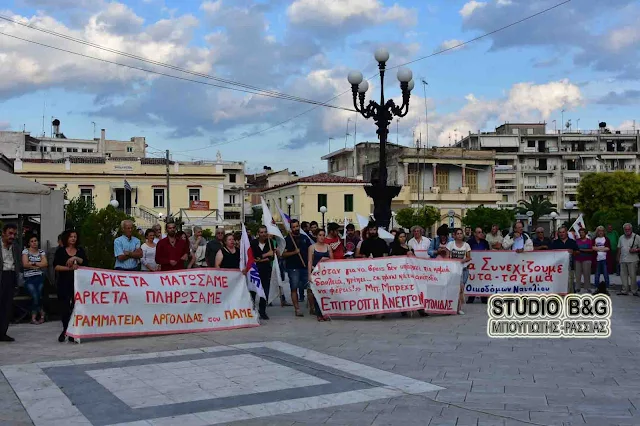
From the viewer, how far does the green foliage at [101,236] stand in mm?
17016

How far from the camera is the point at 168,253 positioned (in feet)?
38.9

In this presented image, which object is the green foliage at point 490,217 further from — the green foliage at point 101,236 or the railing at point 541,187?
the green foliage at point 101,236

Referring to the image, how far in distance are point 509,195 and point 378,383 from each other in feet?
291

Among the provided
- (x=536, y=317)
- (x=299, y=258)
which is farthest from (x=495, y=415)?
(x=299, y=258)

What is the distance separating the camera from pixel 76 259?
10.4 metres

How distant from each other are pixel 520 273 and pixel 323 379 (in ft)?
28.7

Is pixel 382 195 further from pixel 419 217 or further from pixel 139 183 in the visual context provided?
pixel 139 183

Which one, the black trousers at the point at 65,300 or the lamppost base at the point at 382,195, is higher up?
the lamppost base at the point at 382,195

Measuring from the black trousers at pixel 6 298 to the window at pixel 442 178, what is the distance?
59.6 m

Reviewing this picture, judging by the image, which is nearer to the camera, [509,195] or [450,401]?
[450,401]

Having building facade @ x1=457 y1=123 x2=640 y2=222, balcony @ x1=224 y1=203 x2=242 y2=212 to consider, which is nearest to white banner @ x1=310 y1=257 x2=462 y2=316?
balcony @ x1=224 y1=203 x2=242 y2=212

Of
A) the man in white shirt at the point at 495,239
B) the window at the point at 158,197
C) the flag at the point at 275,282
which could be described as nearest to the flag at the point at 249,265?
the flag at the point at 275,282

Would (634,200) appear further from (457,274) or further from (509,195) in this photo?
(457,274)

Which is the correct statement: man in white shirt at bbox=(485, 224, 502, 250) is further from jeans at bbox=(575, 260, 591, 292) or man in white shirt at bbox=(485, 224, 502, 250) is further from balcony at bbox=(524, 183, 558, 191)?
balcony at bbox=(524, 183, 558, 191)
